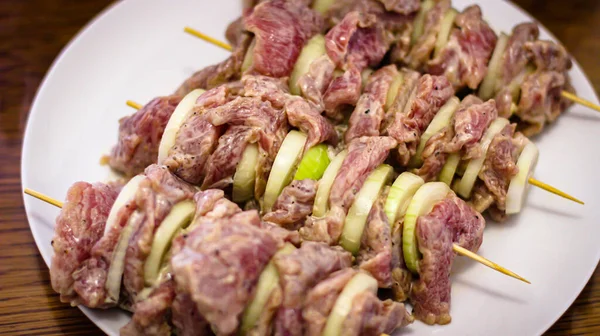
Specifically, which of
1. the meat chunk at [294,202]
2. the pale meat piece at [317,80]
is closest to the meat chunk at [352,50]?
the pale meat piece at [317,80]

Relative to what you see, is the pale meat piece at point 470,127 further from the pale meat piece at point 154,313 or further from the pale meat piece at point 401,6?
the pale meat piece at point 154,313

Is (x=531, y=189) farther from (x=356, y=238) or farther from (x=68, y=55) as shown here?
(x=68, y=55)

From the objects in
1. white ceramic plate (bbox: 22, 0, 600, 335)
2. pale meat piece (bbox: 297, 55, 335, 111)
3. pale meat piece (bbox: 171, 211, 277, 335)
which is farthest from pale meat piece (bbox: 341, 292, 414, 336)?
pale meat piece (bbox: 297, 55, 335, 111)

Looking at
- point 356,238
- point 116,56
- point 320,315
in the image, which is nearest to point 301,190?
point 356,238

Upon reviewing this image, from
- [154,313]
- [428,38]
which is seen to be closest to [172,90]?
[428,38]

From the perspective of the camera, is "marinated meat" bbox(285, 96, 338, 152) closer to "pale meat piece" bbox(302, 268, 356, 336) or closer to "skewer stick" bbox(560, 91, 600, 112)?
"pale meat piece" bbox(302, 268, 356, 336)

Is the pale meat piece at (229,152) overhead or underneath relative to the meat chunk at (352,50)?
underneath
